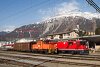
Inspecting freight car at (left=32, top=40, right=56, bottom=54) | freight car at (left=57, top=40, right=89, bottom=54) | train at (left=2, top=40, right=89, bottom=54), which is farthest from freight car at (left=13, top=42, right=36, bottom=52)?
freight car at (left=57, top=40, right=89, bottom=54)

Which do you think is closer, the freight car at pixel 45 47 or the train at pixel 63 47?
the train at pixel 63 47

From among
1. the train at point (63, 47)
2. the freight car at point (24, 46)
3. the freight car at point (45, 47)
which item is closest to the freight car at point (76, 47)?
the train at point (63, 47)

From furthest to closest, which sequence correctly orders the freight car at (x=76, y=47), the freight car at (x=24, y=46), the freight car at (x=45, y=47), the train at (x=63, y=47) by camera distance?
the freight car at (x=24, y=46) < the freight car at (x=45, y=47) < the train at (x=63, y=47) < the freight car at (x=76, y=47)

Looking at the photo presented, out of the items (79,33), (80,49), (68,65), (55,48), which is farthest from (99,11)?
(79,33)

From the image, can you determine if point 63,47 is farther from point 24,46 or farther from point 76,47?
point 24,46

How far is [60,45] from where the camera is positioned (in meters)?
56.3

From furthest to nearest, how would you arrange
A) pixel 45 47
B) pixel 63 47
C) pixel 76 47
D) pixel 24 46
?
pixel 24 46 → pixel 63 47 → pixel 45 47 → pixel 76 47

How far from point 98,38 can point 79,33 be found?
29967 millimetres

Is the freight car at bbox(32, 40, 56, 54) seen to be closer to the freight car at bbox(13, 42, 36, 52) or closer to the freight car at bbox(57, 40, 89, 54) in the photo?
the freight car at bbox(57, 40, 89, 54)

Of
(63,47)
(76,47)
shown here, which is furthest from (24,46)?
(76,47)

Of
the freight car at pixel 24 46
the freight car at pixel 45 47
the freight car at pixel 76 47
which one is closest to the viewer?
the freight car at pixel 76 47

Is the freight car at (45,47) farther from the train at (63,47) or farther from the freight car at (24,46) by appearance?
the freight car at (24,46)

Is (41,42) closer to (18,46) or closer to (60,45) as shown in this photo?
(60,45)

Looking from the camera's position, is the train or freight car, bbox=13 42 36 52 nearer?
the train
